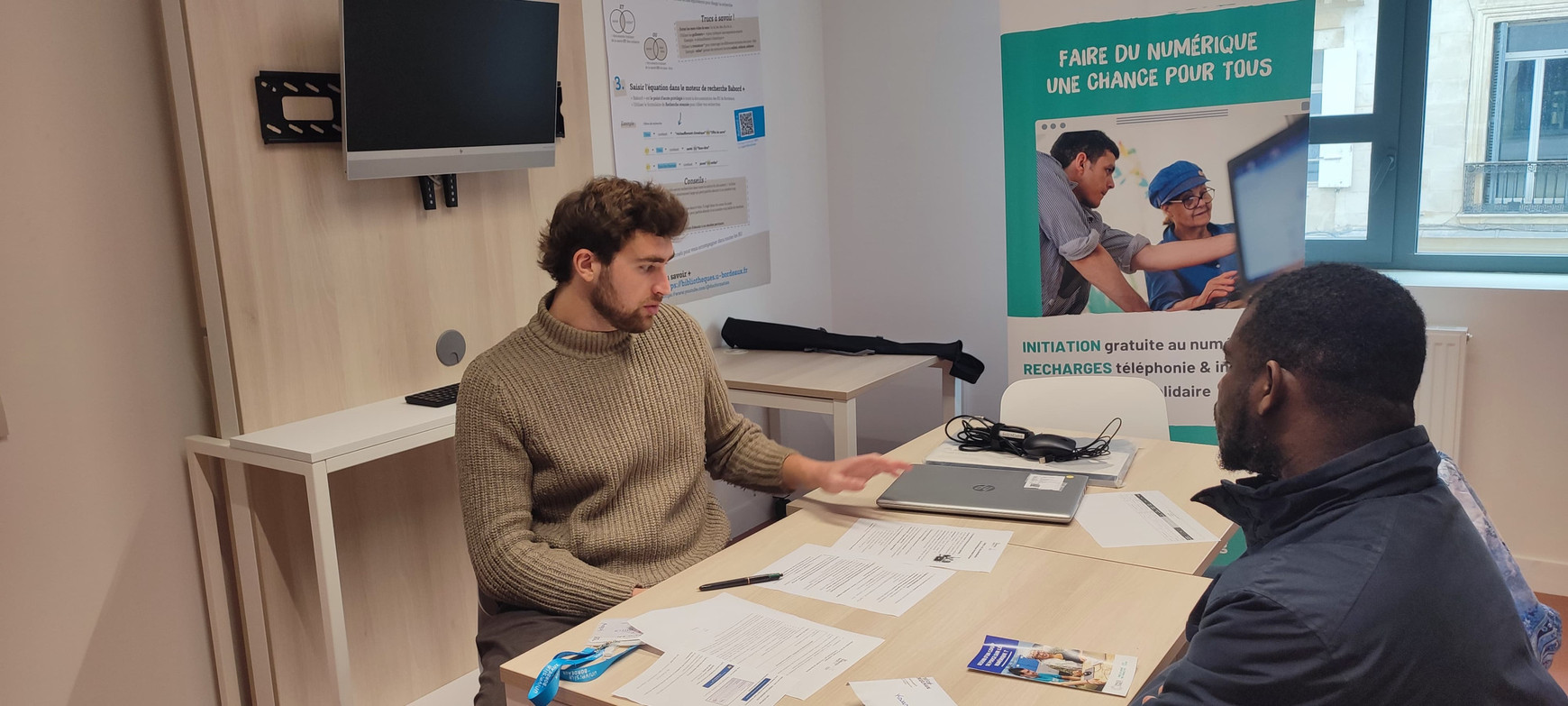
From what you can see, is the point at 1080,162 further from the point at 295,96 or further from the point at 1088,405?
the point at 295,96

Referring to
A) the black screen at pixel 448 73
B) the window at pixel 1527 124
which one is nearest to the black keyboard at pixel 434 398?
the black screen at pixel 448 73

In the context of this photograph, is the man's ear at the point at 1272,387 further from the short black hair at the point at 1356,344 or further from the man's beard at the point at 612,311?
the man's beard at the point at 612,311

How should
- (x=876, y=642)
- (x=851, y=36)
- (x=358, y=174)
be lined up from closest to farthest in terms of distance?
(x=876, y=642) < (x=358, y=174) < (x=851, y=36)

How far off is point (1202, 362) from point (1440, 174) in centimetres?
121

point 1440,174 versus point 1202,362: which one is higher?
point 1440,174

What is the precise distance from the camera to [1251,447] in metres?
1.20

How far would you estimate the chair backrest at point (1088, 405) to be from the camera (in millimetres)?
2639

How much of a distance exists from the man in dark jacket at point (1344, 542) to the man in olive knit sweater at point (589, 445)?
0.93 meters

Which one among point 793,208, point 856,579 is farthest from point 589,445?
point 793,208

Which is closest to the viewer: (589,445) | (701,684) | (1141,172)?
(701,684)

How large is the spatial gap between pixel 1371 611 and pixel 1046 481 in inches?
42.0

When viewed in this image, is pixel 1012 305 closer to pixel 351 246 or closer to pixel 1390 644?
pixel 351 246

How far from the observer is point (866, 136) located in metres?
4.29

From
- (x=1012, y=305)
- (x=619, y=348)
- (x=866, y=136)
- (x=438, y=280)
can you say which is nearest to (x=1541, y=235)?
(x=1012, y=305)
